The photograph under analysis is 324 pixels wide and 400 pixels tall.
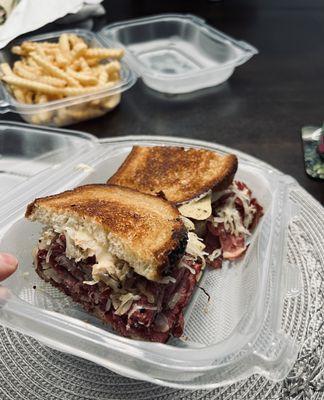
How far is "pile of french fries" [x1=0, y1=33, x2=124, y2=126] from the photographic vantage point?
1.85 m

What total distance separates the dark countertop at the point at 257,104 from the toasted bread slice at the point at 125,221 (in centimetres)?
68

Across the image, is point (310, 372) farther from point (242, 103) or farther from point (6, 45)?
point (6, 45)

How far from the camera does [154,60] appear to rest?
2.54 m

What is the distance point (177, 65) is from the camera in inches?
98.7

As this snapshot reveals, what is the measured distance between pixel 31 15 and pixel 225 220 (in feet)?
5.10

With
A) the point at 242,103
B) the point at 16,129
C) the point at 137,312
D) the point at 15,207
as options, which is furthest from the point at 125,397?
the point at 242,103

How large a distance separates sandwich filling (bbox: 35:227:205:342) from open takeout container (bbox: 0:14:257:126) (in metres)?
0.89

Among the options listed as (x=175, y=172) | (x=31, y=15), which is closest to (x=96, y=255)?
(x=175, y=172)

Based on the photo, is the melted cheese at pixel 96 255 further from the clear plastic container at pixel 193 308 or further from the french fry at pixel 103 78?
the french fry at pixel 103 78

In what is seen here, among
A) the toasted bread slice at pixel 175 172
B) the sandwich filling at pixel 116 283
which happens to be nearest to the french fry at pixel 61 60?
the toasted bread slice at pixel 175 172

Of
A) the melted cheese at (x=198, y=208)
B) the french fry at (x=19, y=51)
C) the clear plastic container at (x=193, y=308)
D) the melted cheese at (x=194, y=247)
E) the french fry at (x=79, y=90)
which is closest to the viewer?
the clear plastic container at (x=193, y=308)

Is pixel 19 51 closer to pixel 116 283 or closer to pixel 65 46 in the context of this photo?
pixel 65 46

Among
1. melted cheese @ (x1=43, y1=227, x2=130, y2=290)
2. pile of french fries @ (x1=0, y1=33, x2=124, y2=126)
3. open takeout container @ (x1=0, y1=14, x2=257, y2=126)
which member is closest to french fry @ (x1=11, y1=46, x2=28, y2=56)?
pile of french fries @ (x1=0, y1=33, x2=124, y2=126)

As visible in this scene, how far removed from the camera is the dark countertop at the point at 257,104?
74.1 inches
